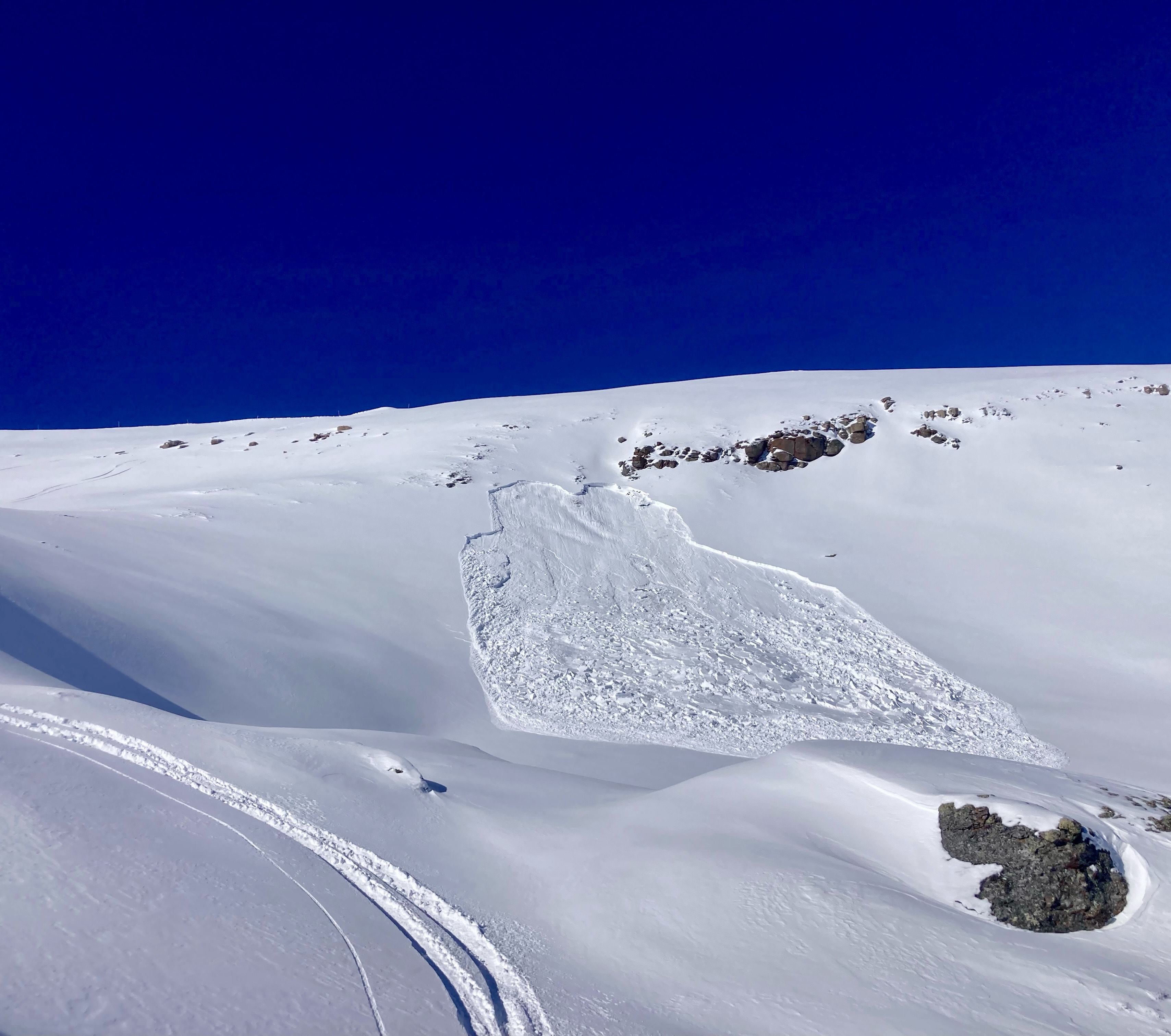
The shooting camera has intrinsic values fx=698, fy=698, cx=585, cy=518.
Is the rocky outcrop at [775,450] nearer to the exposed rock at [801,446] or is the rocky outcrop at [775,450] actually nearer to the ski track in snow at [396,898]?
the exposed rock at [801,446]

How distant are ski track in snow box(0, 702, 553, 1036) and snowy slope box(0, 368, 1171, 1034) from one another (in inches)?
1.4

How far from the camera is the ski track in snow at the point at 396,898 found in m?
4.47

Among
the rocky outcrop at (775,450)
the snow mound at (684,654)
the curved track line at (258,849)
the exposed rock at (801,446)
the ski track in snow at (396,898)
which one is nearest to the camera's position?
the curved track line at (258,849)

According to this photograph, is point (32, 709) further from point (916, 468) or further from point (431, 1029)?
point (916, 468)

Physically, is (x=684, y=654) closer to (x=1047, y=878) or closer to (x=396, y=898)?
(x=1047, y=878)

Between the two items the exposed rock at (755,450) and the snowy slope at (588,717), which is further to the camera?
the exposed rock at (755,450)

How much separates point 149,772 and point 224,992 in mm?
3413

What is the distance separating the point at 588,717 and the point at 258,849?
794 centimetres

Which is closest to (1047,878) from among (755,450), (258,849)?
(258,849)

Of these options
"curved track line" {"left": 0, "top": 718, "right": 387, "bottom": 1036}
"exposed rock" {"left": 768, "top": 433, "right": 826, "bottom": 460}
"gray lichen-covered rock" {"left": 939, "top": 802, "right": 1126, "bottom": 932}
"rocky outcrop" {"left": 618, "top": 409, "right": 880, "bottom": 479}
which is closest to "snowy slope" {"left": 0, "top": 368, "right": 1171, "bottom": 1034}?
"curved track line" {"left": 0, "top": 718, "right": 387, "bottom": 1036}

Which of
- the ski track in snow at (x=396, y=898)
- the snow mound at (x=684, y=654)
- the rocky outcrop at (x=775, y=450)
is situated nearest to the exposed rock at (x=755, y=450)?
the rocky outcrop at (x=775, y=450)

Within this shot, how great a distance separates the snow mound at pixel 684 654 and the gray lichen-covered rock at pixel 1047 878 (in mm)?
6068

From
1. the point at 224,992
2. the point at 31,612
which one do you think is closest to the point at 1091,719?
the point at 224,992

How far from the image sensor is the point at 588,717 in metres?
13.2
